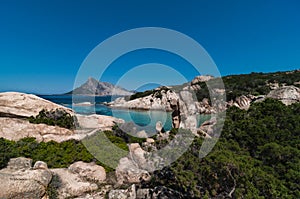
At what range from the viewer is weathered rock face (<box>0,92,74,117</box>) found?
13006 millimetres

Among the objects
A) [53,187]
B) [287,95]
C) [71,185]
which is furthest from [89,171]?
[287,95]

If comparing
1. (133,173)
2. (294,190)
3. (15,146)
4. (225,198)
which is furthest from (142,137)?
(294,190)

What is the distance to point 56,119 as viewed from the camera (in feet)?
41.6

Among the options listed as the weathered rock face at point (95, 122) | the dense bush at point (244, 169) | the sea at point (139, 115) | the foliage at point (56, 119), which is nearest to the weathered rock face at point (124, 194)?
the dense bush at point (244, 169)

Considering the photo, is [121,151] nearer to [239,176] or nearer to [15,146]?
[15,146]

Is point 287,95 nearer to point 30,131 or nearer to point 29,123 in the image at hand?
point 30,131

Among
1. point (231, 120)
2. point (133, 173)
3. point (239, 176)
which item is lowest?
point (133, 173)

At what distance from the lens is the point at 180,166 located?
193 inches

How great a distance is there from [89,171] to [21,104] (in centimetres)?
1001

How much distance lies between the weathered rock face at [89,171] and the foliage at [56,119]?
5.68 metres

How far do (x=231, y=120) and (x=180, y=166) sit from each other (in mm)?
3791

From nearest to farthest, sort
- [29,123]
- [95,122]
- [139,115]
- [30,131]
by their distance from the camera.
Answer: [30,131] → [29,123] → [95,122] → [139,115]

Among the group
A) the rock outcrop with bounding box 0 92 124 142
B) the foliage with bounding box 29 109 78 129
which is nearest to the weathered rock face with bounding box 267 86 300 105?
the rock outcrop with bounding box 0 92 124 142

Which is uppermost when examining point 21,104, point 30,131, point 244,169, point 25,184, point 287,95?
point 21,104
